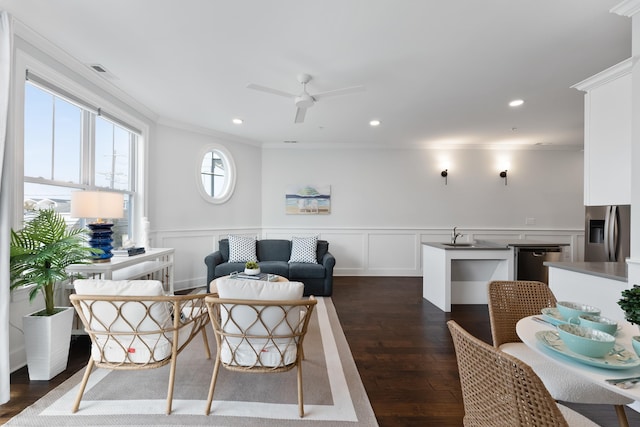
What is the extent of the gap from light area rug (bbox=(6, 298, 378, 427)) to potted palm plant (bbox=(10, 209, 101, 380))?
0.24 metres

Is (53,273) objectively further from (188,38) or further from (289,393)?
(188,38)

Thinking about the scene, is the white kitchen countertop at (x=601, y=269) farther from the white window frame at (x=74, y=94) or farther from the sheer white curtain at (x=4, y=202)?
the white window frame at (x=74, y=94)

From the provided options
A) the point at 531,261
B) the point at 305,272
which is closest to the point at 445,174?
the point at 531,261

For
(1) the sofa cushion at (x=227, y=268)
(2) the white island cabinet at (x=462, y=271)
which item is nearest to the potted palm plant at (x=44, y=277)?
(1) the sofa cushion at (x=227, y=268)

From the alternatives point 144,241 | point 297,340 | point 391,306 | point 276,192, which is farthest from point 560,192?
point 144,241

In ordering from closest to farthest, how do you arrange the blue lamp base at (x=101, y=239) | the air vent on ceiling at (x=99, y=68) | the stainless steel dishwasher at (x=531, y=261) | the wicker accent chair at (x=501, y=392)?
1. the wicker accent chair at (x=501, y=392)
2. the blue lamp base at (x=101, y=239)
3. the air vent on ceiling at (x=99, y=68)
4. the stainless steel dishwasher at (x=531, y=261)

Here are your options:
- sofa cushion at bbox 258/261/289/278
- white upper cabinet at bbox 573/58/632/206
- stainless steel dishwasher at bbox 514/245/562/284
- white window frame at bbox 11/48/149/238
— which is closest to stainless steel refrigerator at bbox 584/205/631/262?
stainless steel dishwasher at bbox 514/245/562/284

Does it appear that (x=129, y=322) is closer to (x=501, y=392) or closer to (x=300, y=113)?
(x=501, y=392)

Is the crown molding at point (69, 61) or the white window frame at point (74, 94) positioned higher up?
the crown molding at point (69, 61)

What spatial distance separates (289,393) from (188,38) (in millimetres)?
2802

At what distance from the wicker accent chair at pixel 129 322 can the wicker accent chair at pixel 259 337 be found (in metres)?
0.24

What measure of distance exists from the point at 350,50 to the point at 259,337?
236 centimetres

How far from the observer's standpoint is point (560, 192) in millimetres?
5977

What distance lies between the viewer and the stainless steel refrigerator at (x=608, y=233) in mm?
3406
